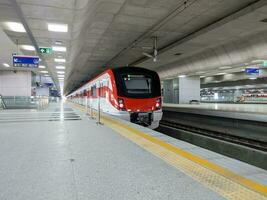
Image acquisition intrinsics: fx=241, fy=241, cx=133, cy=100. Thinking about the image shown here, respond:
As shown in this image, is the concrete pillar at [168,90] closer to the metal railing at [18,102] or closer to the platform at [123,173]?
the metal railing at [18,102]

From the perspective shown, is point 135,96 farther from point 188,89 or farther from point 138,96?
point 188,89

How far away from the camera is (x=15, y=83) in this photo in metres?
23.5

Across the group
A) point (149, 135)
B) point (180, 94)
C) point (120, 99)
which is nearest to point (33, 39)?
point (120, 99)

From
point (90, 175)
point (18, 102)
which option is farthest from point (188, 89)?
point (90, 175)

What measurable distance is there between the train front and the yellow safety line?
507 centimetres

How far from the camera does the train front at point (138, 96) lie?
9.87 m

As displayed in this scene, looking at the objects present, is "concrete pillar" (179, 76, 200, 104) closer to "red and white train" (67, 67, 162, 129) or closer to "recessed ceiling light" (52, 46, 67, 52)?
"recessed ceiling light" (52, 46, 67, 52)

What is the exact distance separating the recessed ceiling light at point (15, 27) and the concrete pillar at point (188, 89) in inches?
793

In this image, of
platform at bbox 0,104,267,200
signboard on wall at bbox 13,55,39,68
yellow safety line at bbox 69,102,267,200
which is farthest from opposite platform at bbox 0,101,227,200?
signboard on wall at bbox 13,55,39,68

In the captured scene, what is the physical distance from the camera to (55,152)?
14.5ft

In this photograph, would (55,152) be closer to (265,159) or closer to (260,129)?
(265,159)

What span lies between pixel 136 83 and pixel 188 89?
19.6m

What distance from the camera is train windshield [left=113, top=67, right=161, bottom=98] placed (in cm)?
1010

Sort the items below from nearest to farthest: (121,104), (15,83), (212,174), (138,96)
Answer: (212,174), (121,104), (138,96), (15,83)
